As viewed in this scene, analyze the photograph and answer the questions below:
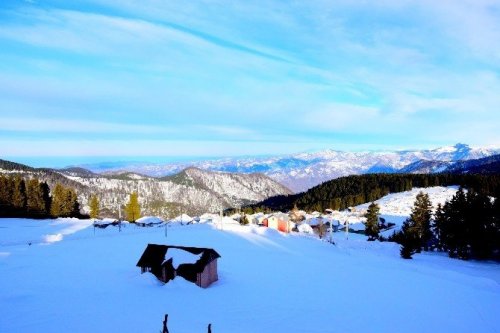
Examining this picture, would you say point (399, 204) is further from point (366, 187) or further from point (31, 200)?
point (31, 200)

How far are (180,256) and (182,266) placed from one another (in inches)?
57.9

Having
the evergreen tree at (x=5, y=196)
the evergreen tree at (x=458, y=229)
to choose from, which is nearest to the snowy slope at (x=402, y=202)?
the evergreen tree at (x=458, y=229)

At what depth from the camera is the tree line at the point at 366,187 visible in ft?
485

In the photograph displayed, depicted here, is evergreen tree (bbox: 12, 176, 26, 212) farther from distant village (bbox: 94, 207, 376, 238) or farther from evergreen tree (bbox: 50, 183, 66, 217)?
distant village (bbox: 94, 207, 376, 238)

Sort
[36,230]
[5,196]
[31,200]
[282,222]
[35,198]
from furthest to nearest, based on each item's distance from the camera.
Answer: [282,222] → [35,198] → [31,200] → [5,196] → [36,230]

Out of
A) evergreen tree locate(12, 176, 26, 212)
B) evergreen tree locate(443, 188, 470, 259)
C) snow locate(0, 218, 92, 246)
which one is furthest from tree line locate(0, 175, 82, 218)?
evergreen tree locate(443, 188, 470, 259)

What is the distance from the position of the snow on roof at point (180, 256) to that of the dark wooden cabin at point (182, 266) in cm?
8

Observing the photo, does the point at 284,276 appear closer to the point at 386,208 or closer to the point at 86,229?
the point at 86,229

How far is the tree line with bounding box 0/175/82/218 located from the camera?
A: 7944 centimetres

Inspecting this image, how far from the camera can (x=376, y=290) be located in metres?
31.7

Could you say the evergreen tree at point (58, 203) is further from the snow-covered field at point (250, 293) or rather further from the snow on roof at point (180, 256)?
the snow on roof at point (180, 256)

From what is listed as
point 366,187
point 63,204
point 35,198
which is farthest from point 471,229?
point 366,187

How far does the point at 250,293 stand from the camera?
29.2 meters

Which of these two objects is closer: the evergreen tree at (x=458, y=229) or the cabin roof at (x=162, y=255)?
the cabin roof at (x=162, y=255)
